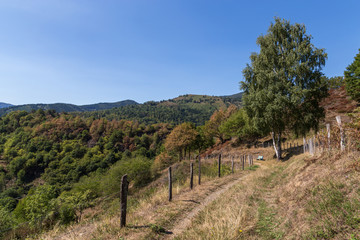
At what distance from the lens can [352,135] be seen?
6.95 metres

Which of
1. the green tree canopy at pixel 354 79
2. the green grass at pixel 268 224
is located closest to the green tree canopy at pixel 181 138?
the green tree canopy at pixel 354 79

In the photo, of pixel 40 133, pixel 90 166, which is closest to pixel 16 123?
pixel 40 133

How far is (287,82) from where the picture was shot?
20.5m

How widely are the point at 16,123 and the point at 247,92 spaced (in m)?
230

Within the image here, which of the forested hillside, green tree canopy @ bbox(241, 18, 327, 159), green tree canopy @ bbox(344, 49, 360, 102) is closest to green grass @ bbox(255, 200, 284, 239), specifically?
green tree canopy @ bbox(241, 18, 327, 159)

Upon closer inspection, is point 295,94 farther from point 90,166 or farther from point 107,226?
point 90,166

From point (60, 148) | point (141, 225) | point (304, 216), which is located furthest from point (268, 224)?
point (60, 148)

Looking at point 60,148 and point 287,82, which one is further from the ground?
point 287,82

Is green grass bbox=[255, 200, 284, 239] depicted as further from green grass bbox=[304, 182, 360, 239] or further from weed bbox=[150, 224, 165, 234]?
weed bbox=[150, 224, 165, 234]

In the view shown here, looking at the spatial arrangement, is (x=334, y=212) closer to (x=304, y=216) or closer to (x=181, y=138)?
(x=304, y=216)

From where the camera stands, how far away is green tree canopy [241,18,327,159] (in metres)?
19.8

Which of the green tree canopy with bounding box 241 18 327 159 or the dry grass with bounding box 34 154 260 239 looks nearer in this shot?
the dry grass with bounding box 34 154 260 239

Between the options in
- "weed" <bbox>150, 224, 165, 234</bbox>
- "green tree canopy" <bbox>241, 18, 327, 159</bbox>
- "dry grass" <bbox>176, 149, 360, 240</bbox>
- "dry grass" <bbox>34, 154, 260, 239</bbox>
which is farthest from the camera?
"green tree canopy" <bbox>241, 18, 327, 159</bbox>

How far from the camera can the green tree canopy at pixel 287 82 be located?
65.0ft
